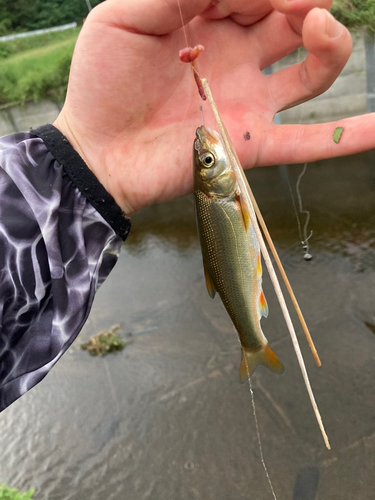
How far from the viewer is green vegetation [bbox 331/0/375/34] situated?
5.46 metres

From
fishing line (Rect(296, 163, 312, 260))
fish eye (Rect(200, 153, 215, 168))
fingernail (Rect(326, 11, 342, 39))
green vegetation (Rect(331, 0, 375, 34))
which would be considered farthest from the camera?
green vegetation (Rect(331, 0, 375, 34))

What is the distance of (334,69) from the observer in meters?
1.74

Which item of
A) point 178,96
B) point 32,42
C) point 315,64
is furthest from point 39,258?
point 32,42

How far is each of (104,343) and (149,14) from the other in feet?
11.3

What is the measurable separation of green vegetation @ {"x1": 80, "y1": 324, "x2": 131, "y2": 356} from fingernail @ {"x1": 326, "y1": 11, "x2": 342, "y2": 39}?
140 inches

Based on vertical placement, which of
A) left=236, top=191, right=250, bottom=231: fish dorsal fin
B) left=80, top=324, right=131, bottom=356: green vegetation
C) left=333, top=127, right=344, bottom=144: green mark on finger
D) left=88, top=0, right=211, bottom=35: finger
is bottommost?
left=80, top=324, right=131, bottom=356: green vegetation

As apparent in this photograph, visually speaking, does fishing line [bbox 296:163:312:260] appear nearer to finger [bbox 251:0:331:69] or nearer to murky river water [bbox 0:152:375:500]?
murky river water [bbox 0:152:375:500]

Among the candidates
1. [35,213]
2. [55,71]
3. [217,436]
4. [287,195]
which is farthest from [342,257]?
[55,71]

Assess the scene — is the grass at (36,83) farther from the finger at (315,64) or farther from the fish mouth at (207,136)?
the fish mouth at (207,136)

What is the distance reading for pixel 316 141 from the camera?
1859 mm

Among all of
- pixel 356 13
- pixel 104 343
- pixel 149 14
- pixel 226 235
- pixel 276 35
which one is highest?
pixel 149 14

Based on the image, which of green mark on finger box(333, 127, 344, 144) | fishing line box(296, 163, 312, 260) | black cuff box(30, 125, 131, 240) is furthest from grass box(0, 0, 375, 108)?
black cuff box(30, 125, 131, 240)

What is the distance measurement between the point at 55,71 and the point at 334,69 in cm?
757

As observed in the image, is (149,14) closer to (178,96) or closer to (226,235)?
(178,96)
